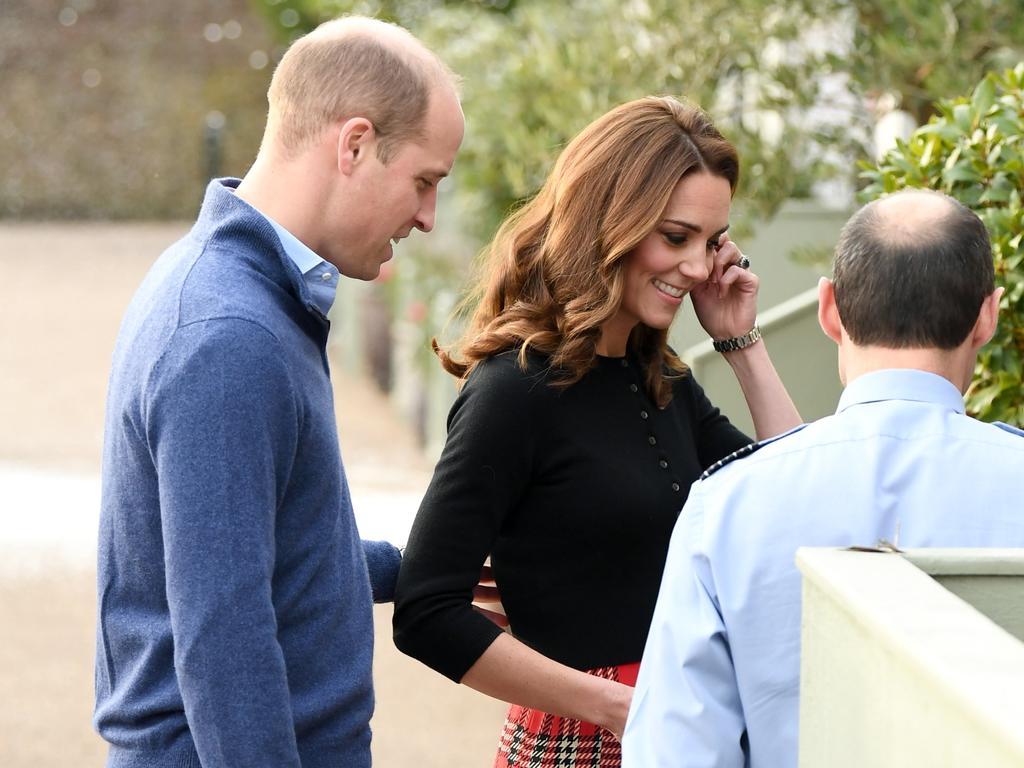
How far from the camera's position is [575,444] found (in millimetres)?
2145

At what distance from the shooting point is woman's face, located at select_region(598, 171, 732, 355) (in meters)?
2.26

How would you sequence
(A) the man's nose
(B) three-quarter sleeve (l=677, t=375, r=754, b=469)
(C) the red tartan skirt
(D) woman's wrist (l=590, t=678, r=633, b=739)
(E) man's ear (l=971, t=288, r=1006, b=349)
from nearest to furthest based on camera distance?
(E) man's ear (l=971, t=288, r=1006, b=349)
(A) the man's nose
(D) woman's wrist (l=590, t=678, r=633, b=739)
(C) the red tartan skirt
(B) three-quarter sleeve (l=677, t=375, r=754, b=469)

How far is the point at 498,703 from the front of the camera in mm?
5312

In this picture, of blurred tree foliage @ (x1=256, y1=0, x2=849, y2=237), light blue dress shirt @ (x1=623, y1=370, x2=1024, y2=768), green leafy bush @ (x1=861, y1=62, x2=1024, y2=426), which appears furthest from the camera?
blurred tree foliage @ (x1=256, y1=0, x2=849, y2=237)

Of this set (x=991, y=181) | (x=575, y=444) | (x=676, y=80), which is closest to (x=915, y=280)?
(x=575, y=444)

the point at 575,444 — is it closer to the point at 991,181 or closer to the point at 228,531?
the point at 228,531

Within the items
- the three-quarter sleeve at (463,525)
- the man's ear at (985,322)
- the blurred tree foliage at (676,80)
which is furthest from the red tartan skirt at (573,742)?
the blurred tree foliage at (676,80)

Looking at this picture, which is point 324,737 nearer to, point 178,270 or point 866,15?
point 178,270

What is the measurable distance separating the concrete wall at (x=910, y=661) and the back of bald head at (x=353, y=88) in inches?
33.9

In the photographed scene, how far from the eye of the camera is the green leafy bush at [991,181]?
2.86 meters

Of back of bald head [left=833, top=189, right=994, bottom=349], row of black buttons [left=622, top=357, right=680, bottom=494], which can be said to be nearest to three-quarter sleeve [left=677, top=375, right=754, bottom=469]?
row of black buttons [left=622, top=357, right=680, bottom=494]

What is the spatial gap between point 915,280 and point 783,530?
333mm

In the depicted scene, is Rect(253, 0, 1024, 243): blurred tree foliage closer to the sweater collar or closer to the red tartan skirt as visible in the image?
the red tartan skirt

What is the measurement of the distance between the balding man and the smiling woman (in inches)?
11.3
